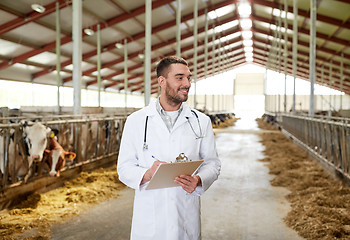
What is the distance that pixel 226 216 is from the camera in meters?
4.25

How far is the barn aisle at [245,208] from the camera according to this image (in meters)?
3.70

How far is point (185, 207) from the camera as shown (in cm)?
192

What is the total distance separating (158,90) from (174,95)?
20942 millimetres

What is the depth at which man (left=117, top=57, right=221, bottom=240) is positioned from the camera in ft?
6.16

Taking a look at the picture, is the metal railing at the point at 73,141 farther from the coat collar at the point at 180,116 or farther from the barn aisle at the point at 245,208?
the coat collar at the point at 180,116

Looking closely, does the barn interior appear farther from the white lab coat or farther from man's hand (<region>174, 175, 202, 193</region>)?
man's hand (<region>174, 175, 202, 193</region>)

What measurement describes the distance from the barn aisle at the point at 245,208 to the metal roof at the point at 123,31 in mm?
10778

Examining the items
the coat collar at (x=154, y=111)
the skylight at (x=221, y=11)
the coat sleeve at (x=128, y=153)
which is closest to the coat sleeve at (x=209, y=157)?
the coat collar at (x=154, y=111)

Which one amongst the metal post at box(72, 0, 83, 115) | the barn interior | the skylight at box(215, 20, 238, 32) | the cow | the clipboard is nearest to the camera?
the clipboard

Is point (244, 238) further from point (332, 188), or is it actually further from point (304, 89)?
point (304, 89)

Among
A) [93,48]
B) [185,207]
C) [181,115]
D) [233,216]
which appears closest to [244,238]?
[233,216]

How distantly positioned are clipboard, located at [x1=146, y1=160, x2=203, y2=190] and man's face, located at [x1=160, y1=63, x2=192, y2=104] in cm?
40

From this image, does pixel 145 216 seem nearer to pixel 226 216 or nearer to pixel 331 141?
pixel 226 216

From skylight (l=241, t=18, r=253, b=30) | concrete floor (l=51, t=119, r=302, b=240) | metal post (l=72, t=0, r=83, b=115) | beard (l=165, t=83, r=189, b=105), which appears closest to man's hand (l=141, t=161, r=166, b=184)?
beard (l=165, t=83, r=189, b=105)
